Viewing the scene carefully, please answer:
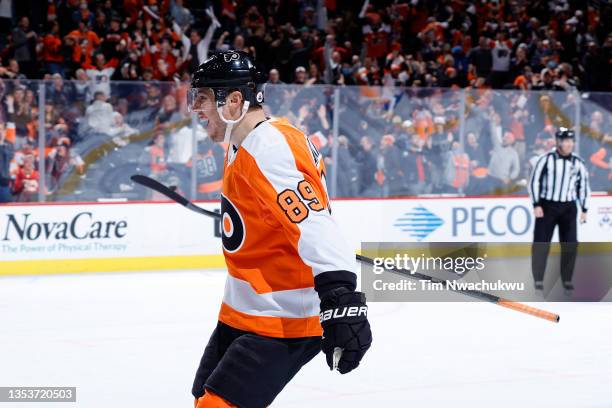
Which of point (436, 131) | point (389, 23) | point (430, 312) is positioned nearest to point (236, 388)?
point (430, 312)

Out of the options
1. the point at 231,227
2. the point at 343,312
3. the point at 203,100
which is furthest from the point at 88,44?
the point at 343,312

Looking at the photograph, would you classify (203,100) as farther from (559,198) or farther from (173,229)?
(173,229)

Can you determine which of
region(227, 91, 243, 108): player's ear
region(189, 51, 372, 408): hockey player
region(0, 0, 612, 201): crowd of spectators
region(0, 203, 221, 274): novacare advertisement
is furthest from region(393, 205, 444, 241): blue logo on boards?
region(227, 91, 243, 108): player's ear

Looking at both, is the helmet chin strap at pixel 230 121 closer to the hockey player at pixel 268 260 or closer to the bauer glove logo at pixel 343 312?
the hockey player at pixel 268 260

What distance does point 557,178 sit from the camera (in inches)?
356

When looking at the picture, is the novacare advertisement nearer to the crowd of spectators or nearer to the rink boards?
the rink boards

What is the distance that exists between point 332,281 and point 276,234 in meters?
0.24

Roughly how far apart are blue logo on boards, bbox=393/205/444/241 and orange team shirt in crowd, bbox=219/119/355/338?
8.45 meters

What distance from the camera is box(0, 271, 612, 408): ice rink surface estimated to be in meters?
4.93

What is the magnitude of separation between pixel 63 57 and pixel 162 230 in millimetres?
2256

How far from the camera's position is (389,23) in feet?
49.3

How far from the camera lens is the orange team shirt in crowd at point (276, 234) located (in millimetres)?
2514

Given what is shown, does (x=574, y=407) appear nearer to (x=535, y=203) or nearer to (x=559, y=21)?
(x=535, y=203)

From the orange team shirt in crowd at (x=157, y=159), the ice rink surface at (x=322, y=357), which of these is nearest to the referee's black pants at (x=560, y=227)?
the ice rink surface at (x=322, y=357)
